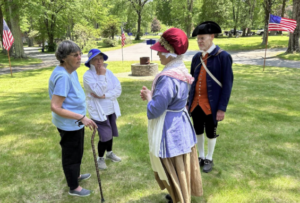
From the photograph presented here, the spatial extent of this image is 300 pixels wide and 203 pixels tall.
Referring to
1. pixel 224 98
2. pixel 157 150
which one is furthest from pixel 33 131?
pixel 224 98

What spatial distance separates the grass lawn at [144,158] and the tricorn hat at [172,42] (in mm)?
1928

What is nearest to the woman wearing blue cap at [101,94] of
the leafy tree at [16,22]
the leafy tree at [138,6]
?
the leafy tree at [16,22]

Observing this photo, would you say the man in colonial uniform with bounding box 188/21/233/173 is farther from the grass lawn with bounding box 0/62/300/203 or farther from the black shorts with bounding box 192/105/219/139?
the grass lawn with bounding box 0/62/300/203

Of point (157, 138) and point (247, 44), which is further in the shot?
point (247, 44)

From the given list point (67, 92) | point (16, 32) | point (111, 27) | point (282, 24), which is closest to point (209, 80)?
point (67, 92)

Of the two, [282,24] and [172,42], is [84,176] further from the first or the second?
[282,24]

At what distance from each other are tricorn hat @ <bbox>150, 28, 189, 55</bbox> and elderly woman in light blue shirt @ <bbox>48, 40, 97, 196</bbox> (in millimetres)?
987

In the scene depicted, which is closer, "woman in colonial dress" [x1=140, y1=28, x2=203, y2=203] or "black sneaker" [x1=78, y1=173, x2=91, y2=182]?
"woman in colonial dress" [x1=140, y1=28, x2=203, y2=203]

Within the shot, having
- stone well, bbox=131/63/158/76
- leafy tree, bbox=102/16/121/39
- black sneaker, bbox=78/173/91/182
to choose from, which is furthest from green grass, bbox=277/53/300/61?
leafy tree, bbox=102/16/121/39

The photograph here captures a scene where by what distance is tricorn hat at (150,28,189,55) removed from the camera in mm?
1991

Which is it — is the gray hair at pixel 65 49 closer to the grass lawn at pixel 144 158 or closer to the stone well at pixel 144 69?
the grass lawn at pixel 144 158

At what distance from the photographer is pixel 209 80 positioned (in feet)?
9.64

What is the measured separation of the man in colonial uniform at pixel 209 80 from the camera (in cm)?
283

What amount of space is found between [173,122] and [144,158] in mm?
1915
